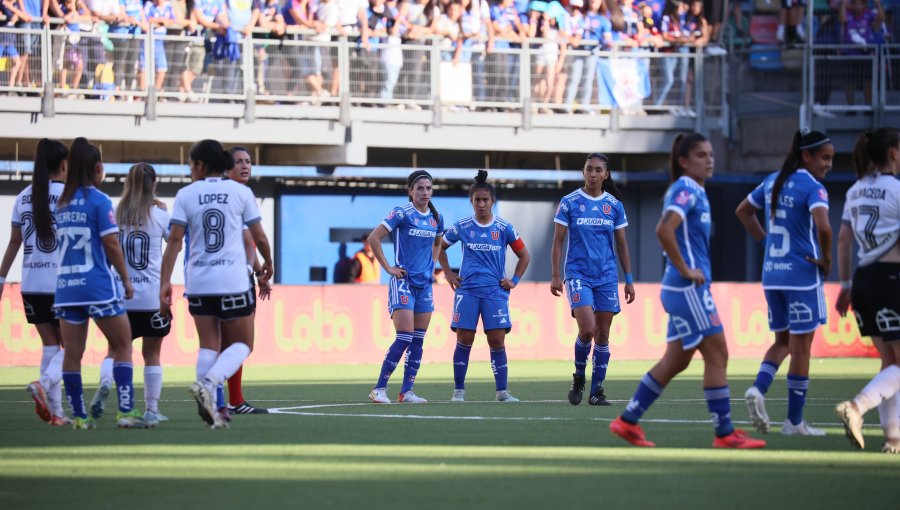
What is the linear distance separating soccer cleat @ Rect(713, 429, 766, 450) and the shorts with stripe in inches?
39.3

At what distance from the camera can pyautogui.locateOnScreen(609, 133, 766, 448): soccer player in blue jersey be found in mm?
9094

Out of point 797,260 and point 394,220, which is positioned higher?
point 394,220

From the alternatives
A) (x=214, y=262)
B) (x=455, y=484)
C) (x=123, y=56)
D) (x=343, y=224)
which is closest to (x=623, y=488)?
(x=455, y=484)

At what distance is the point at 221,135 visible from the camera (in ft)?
86.6

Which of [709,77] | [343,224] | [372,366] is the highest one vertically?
[709,77]

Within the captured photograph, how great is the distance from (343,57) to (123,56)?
3.76 metres

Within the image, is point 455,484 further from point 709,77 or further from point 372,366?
point 709,77

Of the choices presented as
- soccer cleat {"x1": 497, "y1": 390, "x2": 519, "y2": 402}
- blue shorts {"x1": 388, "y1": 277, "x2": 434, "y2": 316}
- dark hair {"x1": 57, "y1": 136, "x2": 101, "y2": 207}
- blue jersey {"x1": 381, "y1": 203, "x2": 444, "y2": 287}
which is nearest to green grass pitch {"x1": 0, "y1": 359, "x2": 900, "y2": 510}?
soccer cleat {"x1": 497, "y1": 390, "x2": 519, "y2": 402}

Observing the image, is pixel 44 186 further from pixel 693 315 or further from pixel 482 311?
pixel 482 311

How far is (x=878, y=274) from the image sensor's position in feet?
31.4

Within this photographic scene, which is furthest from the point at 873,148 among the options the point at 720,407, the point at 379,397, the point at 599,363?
the point at 379,397

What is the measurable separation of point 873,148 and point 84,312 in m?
5.38

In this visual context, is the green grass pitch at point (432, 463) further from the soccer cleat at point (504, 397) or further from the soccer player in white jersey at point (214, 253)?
the soccer cleat at point (504, 397)

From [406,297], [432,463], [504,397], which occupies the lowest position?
[504,397]
